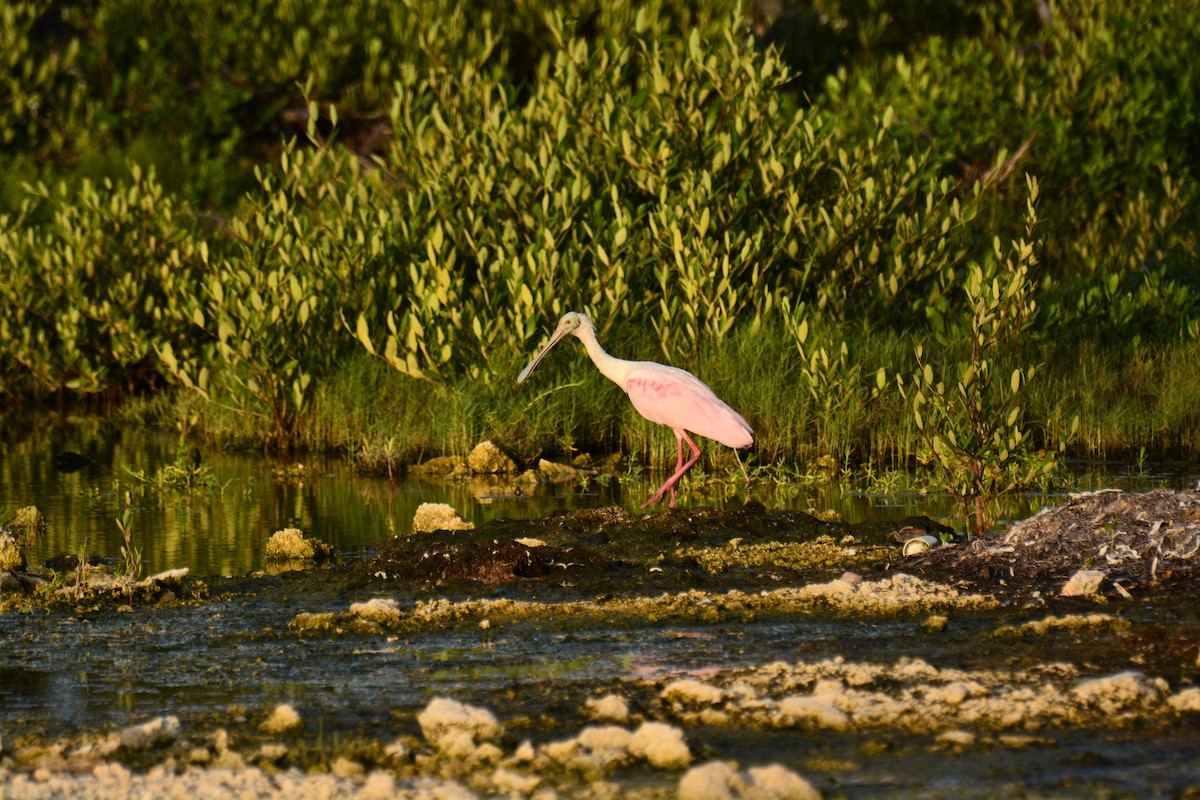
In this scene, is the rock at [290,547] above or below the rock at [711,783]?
above

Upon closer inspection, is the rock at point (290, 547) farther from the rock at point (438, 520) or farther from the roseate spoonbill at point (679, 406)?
the roseate spoonbill at point (679, 406)

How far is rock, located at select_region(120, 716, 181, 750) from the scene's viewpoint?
5797mm

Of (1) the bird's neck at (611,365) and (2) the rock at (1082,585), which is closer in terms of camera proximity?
(2) the rock at (1082,585)

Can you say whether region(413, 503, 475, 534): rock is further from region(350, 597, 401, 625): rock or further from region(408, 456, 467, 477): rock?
region(408, 456, 467, 477): rock

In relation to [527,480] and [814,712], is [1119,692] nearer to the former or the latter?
[814,712]

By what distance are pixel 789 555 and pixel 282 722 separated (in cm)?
386

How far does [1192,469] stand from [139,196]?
10.2m

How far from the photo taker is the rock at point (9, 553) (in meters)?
9.06

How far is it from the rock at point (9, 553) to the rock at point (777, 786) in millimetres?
5107

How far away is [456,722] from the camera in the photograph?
5.86m

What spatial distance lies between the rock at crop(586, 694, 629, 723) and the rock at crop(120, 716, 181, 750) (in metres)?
1.40

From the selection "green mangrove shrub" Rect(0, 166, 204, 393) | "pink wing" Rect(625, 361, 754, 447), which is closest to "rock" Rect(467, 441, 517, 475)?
"pink wing" Rect(625, 361, 754, 447)

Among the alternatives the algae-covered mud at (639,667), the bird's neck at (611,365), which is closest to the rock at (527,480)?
the bird's neck at (611,365)

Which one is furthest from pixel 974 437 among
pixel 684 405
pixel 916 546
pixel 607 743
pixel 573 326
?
pixel 607 743
